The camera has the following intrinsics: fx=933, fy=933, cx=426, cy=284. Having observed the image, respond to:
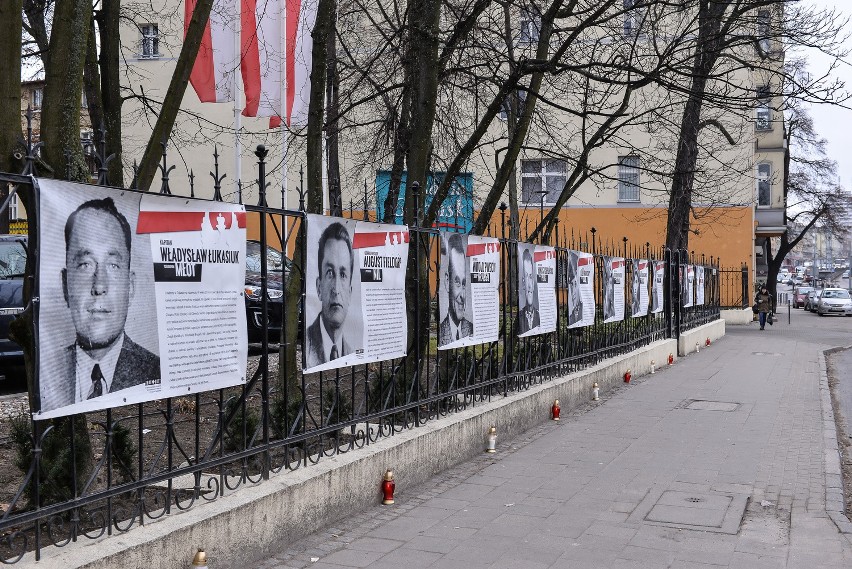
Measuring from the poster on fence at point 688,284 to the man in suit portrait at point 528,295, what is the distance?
36.4 ft

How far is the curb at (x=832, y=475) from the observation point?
6777 millimetres

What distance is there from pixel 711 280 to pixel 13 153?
26740 millimetres

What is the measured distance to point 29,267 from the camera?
160 inches

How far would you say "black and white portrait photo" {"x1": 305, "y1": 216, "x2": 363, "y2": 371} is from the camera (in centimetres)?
639

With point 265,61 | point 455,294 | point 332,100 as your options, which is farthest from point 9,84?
point 265,61

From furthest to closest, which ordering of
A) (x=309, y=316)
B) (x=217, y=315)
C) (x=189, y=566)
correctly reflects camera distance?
(x=309, y=316) → (x=217, y=315) → (x=189, y=566)

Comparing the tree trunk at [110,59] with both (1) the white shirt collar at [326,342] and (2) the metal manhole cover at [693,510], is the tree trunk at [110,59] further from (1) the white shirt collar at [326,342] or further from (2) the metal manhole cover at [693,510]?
(2) the metal manhole cover at [693,510]

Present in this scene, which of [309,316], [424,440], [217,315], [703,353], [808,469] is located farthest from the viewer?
[703,353]

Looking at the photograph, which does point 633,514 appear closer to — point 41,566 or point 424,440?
point 424,440

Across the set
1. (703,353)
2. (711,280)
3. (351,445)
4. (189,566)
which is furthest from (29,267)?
(711,280)

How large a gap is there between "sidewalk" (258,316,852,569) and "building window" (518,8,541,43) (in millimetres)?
5125

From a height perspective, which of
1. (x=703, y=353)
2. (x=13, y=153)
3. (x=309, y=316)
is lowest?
(x=703, y=353)

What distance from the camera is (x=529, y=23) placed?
49.8 feet

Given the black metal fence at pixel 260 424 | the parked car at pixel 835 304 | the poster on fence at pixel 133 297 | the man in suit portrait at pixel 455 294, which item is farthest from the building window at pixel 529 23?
the parked car at pixel 835 304
